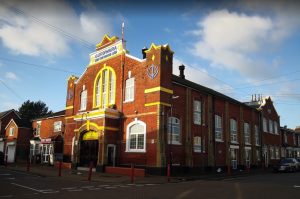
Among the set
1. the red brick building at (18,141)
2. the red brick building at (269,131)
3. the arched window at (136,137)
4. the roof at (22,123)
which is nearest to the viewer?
the arched window at (136,137)

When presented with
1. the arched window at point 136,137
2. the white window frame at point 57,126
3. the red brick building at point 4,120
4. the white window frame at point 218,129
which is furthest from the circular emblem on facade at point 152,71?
the red brick building at point 4,120

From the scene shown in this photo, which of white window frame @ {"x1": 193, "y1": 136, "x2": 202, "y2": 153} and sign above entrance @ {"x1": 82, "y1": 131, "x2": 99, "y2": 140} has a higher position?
sign above entrance @ {"x1": 82, "y1": 131, "x2": 99, "y2": 140}

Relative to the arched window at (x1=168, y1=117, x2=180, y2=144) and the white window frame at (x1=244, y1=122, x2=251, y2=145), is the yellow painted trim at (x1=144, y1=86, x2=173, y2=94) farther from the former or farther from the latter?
the white window frame at (x1=244, y1=122, x2=251, y2=145)

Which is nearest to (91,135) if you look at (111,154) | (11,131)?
(111,154)

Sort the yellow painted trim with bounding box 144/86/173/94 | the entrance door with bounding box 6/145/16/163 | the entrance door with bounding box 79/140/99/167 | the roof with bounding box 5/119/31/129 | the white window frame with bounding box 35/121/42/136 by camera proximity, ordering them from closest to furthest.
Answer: the yellow painted trim with bounding box 144/86/173/94 < the entrance door with bounding box 79/140/99/167 < the white window frame with bounding box 35/121/42/136 < the entrance door with bounding box 6/145/16/163 < the roof with bounding box 5/119/31/129

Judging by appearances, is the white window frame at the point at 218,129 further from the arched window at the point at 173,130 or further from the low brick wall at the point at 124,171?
the low brick wall at the point at 124,171

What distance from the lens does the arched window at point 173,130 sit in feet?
88.8

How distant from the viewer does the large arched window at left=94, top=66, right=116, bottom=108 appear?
31.1m

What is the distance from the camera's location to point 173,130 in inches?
1101

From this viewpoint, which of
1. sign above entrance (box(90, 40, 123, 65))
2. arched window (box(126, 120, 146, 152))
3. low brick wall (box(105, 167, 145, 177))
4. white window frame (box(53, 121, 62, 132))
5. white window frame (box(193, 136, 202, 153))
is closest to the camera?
low brick wall (box(105, 167, 145, 177))

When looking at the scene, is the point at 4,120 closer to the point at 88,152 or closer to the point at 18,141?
the point at 18,141

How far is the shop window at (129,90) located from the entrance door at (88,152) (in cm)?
504

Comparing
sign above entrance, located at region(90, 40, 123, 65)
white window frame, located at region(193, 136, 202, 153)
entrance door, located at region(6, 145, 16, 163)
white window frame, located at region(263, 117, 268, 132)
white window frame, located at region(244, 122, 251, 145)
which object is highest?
sign above entrance, located at region(90, 40, 123, 65)

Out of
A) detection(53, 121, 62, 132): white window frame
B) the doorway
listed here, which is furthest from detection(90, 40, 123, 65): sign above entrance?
detection(53, 121, 62, 132): white window frame
